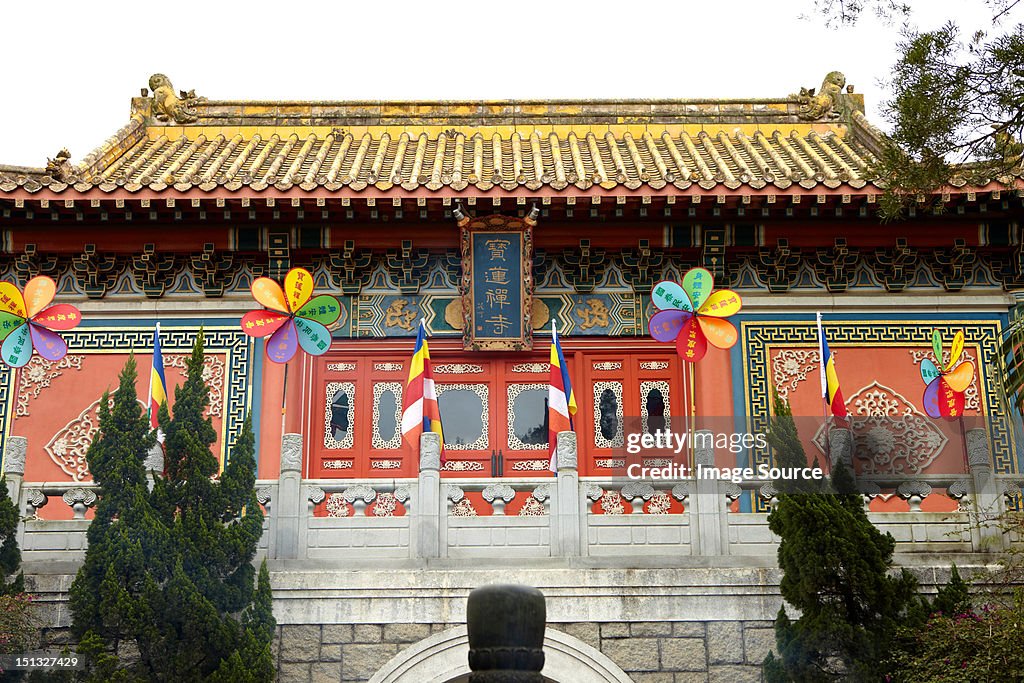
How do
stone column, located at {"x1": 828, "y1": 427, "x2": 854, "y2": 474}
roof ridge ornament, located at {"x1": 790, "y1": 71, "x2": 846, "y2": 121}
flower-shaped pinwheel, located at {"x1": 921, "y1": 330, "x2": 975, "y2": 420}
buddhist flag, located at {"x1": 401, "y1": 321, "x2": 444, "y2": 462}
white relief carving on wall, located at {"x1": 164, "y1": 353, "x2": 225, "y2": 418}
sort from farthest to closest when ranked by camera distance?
roof ridge ornament, located at {"x1": 790, "y1": 71, "x2": 846, "y2": 121} → white relief carving on wall, located at {"x1": 164, "y1": 353, "x2": 225, "y2": 418} → flower-shaped pinwheel, located at {"x1": 921, "y1": 330, "x2": 975, "y2": 420} → buddhist flag, located at {"x1": 401, "y1": 321, "x2": 444, "y2": 462} → stone column, located at {"x1": 828, "y1": 427, "x2": 854, "y2": 474}

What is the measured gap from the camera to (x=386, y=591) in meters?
9.30

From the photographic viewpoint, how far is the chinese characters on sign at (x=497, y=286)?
12055mm

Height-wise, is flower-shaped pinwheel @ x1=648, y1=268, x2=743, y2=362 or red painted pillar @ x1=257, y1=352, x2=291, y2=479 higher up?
flower-shaped pinwheel @ x1=648, y1=268, x2=743, y2=362

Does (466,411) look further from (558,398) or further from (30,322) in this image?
(30,322)

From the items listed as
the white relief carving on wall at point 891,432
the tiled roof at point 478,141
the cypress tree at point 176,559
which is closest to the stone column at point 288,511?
the cypress tree at point 176,559

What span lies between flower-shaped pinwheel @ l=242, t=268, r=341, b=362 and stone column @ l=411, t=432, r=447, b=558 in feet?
5.16

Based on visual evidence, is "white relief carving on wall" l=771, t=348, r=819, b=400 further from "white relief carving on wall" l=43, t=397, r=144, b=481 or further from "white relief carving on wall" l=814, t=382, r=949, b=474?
"white relief carving on wall" l=43, t=397, r=144, b=481

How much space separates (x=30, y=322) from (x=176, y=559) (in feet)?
10.7

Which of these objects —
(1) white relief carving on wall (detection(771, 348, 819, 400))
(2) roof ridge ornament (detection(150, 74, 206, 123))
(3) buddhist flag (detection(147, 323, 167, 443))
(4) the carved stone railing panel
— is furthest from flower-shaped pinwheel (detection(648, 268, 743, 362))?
(2) roof ridge ornament (detection(150, 74, 206, 123))

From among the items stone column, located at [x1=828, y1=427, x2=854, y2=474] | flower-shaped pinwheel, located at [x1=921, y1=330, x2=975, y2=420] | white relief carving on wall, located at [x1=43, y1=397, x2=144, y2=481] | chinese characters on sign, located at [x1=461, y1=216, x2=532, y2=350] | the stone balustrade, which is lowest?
the stone balustrade

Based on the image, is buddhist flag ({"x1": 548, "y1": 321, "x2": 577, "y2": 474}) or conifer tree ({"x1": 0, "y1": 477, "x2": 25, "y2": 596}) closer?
Result: conifer tree ({"x1": 0, "y1": 477, "x2": 25, "y2": 596})

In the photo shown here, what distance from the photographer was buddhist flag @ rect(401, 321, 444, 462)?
10.5 meters

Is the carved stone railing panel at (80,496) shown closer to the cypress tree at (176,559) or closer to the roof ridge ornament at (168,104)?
the cypress tree at (176,559)

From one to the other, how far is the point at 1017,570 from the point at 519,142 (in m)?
8.13
